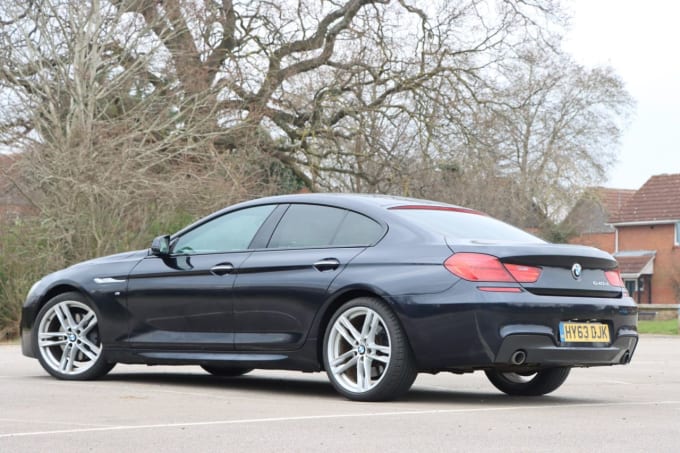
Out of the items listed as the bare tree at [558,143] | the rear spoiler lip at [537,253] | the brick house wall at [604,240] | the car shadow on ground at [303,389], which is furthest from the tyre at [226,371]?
the brick house wall at [604,240]

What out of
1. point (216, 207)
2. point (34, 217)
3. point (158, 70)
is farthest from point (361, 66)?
point (34, 217)

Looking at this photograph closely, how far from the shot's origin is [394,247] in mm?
8750

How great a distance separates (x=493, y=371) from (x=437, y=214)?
51.8 inches

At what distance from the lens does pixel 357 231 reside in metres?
9.10

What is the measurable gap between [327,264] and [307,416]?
1598 millimetres

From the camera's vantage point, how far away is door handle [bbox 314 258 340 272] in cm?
891

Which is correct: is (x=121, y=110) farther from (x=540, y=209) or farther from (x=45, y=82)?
(x=540, y=209)

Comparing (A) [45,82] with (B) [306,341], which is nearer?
(B) [306,341]

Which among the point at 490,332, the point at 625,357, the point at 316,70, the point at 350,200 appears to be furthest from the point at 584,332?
the point at 316,70

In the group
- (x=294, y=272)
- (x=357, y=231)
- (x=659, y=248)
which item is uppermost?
(x=357, y=231)

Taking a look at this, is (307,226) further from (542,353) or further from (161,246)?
(542,353)

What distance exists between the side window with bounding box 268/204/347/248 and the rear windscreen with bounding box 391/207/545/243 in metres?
0.46

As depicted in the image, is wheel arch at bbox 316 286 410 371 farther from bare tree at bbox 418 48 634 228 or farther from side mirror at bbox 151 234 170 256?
bare tree at bbox 418 48 634 228

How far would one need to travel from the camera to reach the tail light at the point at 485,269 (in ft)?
27.3
